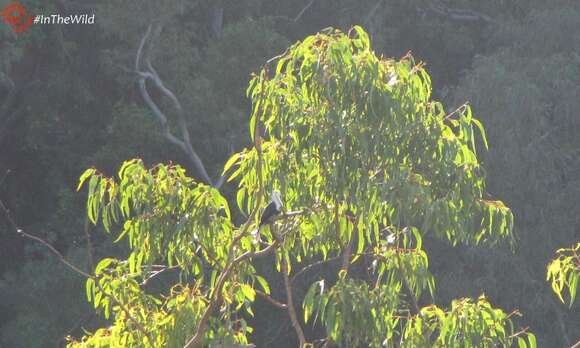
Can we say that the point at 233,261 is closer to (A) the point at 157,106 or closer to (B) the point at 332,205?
(B) the point at 332,205

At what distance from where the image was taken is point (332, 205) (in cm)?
414

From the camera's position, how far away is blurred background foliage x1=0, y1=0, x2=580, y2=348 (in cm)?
1118

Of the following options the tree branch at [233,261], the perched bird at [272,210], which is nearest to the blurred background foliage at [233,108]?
the tree branch at [233,261]

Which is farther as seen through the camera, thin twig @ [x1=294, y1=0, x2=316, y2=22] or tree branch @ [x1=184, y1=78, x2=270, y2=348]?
thin twig @ [x1=294, y1=0, x2=316, y2=22]

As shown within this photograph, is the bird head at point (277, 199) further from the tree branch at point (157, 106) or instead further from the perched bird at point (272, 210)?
the tree branch at point (157, 106)

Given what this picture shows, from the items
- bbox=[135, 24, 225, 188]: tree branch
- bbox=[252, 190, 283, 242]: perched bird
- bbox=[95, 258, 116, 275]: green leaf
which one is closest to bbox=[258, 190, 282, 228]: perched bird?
bbox=[252, 190, 283, 242]: perched bird

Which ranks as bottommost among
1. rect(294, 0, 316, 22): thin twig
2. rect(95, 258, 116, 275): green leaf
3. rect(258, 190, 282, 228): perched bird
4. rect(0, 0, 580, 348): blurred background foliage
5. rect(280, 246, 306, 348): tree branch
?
rect(280, 246, 306, 348): tree branch

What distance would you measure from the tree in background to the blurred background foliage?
247 inches

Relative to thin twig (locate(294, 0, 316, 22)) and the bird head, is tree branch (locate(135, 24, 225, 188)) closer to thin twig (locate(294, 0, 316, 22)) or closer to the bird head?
thin twig (locate(294, 0, 316, 22))

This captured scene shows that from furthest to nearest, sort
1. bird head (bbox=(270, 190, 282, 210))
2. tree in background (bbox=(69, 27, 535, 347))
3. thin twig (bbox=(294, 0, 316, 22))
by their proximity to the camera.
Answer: thin twig (bbox=(294, 0, 316, 22)) < bird head (bbox=(270, 190, 282, 210)) < tree in background (bbox=(69, 27, 535, 347))

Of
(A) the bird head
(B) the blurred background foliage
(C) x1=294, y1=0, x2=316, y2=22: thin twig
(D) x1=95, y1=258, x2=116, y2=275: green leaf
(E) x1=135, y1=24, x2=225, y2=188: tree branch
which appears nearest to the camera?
(A) the bird head

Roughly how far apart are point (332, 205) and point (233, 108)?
27.7 feet

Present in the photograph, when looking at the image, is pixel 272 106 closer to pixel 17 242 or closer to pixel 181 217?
pixel 181 217

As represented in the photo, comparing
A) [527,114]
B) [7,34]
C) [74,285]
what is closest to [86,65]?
[7,34]
